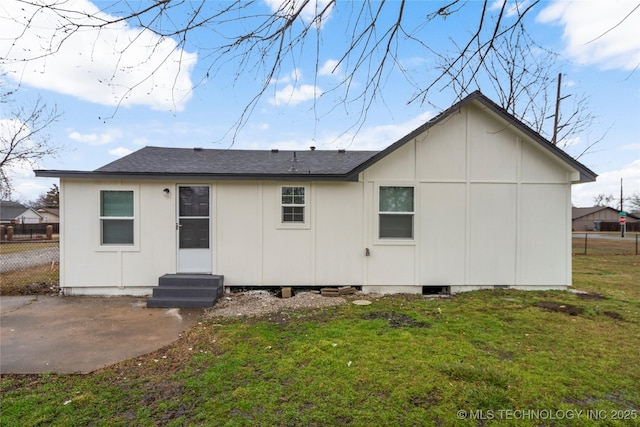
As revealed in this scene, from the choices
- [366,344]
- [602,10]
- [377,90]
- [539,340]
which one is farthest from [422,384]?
[602,10]

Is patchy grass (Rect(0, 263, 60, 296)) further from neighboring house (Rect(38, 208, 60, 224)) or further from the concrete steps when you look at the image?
neighboring house (Rect(38, 208, 60, 224))

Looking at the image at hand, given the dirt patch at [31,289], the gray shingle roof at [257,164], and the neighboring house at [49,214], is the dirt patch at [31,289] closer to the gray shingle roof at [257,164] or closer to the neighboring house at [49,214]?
the gray shingle roof at [257,164]

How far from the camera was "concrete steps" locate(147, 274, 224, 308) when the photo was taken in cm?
584

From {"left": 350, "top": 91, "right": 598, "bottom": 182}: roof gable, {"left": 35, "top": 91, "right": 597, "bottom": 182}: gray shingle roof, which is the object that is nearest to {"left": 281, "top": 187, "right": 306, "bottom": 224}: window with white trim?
{"left": 35, "top": 91, "right": 597, "bottom": 182}: gray shingle roof

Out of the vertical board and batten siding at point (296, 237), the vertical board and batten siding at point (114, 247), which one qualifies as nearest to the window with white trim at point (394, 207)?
the vertical board and batten siding at point (296, 237)

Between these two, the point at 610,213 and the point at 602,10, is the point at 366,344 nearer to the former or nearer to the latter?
the point at 602,10

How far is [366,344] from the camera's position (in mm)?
3908

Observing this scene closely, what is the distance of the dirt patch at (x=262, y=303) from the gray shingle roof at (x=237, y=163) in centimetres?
257

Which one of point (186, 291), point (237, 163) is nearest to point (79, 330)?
point (186, 291)

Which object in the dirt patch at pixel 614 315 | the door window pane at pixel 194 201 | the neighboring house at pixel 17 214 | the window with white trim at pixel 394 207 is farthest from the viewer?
the neighboring house at pixel 17 214

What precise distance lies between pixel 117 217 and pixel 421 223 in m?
6.66

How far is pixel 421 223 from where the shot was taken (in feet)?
22.4

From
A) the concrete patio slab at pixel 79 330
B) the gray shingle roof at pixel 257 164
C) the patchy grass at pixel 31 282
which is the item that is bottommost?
the concrete patio slab at pixel 79 330

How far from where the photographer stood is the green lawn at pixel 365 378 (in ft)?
8.27
